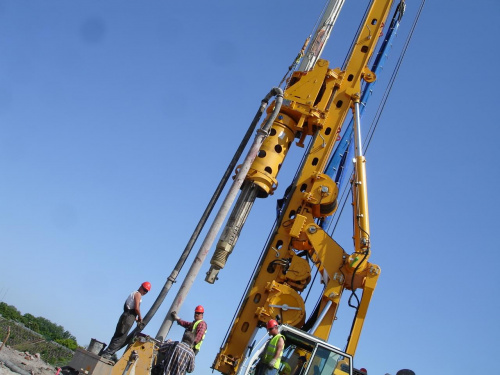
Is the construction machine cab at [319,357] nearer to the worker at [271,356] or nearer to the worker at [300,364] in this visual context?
the worker at [300,364]

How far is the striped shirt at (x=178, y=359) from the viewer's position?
7246mm

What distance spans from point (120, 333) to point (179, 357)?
4.08 ft

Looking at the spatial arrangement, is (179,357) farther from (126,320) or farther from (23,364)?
(23,364)

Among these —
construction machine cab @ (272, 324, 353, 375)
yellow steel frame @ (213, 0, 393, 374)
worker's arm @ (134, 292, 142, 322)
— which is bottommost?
worker's arm @ (134, 292, 142, 322)

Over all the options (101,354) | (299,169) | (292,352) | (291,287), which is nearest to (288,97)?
(299,169)

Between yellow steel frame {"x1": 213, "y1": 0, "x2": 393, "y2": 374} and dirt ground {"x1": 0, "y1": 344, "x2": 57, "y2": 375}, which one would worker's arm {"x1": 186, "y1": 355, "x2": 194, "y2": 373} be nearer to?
yellow steel frame {"x1": 213, "y1": 0, "x2": 393, "y2": 374}

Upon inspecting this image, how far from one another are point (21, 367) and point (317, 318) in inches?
338

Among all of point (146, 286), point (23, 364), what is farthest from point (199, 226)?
point (23, 364)

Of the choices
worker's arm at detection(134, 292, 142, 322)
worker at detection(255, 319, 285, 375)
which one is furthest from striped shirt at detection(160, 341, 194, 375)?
worker at detection(255, 319, 285, 375)

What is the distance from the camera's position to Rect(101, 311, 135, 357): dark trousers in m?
7.93

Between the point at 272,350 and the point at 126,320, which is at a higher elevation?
the point at 272,350

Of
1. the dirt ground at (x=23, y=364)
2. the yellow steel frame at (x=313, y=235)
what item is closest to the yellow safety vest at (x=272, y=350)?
the yellow steel frame at (x=313, y=235)

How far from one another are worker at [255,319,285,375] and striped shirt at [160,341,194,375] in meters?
1.09

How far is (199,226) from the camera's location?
9.16 metres
